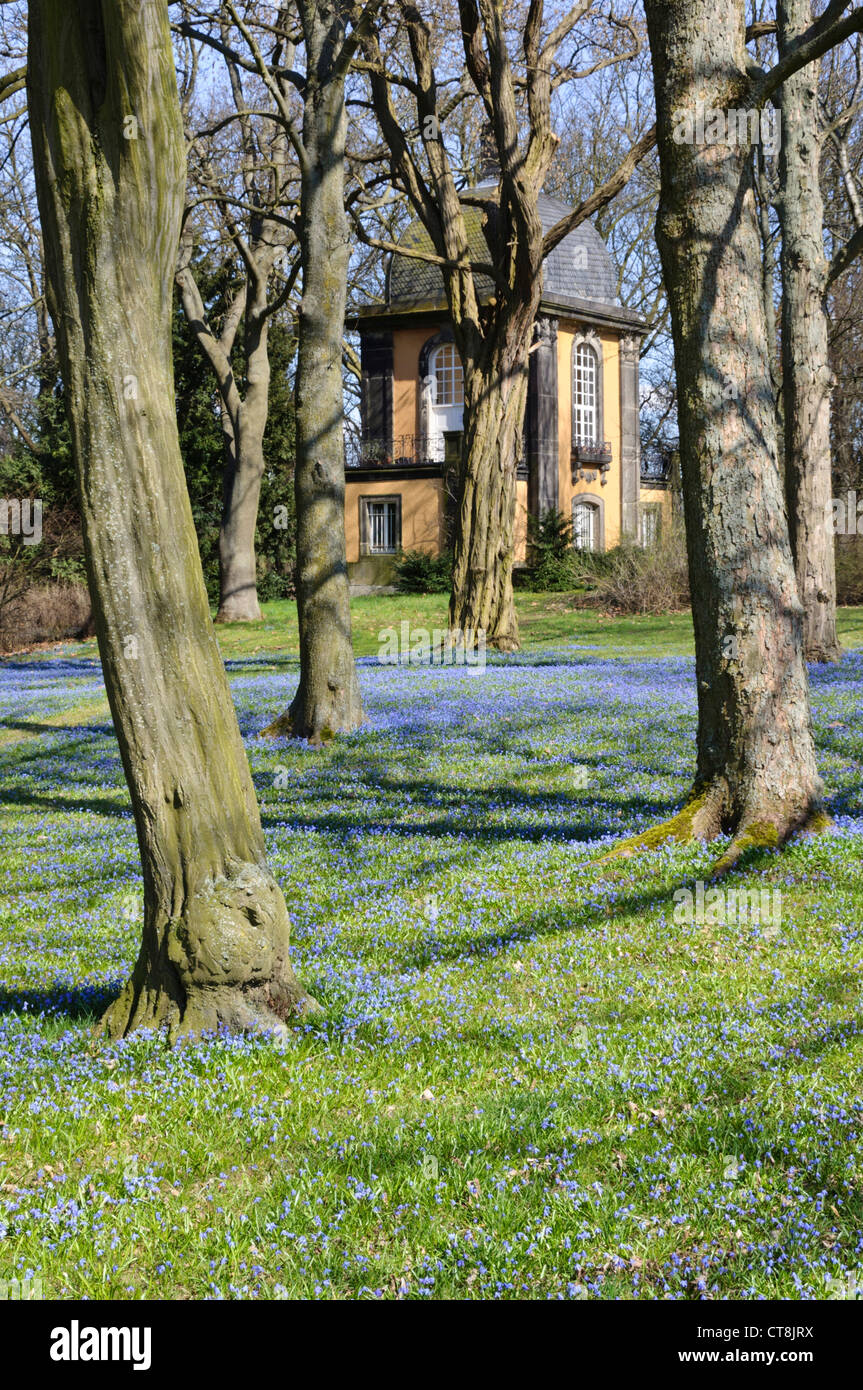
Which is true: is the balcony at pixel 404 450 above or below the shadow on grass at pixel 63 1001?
above

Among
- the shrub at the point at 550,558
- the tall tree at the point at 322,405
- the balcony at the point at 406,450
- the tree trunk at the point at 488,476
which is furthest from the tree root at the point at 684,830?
the balcony at the point at 406,450

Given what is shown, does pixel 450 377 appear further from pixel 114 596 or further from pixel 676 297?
pixel 114 596

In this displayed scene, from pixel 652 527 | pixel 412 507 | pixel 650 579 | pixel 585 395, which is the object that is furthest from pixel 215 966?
pixel 585 395

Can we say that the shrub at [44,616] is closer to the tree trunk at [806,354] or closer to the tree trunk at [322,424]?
the tree trunk at [322,424]

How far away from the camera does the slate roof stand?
4275cm

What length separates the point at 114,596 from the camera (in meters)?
4.58

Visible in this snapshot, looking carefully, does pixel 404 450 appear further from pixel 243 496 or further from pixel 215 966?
pixel 215 966

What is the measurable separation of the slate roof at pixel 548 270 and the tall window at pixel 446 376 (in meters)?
1.96

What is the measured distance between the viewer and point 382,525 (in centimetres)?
4391

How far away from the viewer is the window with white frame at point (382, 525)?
43.5m

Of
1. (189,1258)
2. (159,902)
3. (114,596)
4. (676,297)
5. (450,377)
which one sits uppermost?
(450,377)

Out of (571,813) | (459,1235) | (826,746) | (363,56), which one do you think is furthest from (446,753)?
(363,56)

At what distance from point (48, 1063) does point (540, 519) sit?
37113 mm

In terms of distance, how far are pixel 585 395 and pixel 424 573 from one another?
11.7 m
